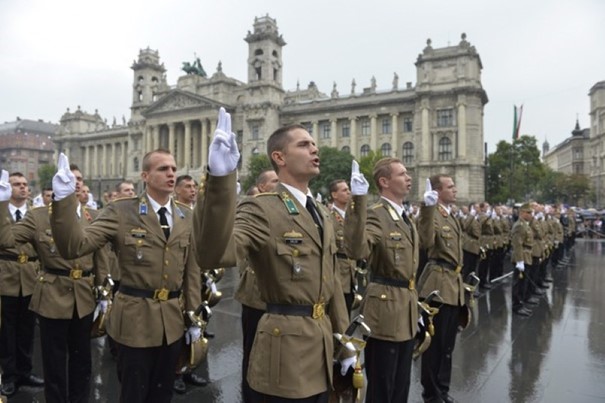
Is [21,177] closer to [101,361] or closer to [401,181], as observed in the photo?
[101,361]

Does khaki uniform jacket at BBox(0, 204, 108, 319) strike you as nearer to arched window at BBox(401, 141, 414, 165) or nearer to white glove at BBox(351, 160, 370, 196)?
white glove at BBox(351, 160, 370, 196)

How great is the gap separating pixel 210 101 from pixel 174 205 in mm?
63888

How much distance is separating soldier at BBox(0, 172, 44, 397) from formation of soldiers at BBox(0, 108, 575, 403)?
0.02 metres

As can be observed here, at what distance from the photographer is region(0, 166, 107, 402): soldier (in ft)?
14.9

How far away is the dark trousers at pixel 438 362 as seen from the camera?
5.26 m

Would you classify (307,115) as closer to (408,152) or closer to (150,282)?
(408,152)

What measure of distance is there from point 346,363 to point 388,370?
1.44 m

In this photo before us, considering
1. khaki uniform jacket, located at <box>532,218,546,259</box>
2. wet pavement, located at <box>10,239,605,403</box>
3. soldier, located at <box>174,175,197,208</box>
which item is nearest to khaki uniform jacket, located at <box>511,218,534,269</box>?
khaki uniform jacket, located at <box>532,218,546,259</box>

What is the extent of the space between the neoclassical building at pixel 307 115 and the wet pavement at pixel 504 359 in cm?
4383

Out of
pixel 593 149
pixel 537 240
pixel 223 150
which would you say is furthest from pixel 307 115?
pixel 223 150

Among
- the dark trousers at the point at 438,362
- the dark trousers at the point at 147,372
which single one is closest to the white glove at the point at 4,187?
the dark trousers at the point at 147,372

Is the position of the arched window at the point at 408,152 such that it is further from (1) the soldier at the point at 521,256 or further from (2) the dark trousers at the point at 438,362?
(2) the dark trousers at the point at 438,362

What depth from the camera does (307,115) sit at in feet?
207

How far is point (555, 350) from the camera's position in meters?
7.43
